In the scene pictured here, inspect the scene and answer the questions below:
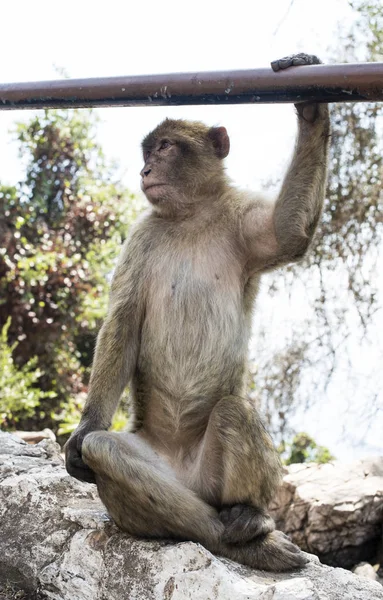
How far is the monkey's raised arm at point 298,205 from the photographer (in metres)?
3.57

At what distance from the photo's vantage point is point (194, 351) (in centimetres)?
391

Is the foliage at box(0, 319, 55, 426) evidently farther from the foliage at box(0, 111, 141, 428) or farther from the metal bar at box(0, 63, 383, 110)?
the metal bar at box(0, 63, 383, 110)

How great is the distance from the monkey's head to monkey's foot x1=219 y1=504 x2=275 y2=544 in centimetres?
163

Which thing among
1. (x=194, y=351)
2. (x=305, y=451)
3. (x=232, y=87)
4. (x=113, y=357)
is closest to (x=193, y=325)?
(x=194, y=351)

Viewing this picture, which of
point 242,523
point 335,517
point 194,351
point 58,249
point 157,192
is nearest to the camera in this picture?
point 242,523

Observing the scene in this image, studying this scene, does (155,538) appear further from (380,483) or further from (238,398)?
(380,483)

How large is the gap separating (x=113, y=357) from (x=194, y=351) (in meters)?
0.41

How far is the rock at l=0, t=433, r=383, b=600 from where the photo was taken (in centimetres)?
321

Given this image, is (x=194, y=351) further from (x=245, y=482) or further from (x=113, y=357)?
(x=245, y=482)

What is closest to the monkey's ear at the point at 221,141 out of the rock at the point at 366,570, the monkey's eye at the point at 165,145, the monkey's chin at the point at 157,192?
the monkey's eye at the point at 165,145

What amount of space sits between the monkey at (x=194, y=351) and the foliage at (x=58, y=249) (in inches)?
319

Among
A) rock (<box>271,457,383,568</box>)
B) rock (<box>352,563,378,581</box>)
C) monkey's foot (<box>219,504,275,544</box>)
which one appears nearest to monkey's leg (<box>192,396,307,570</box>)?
monkey's foot (<box>219,504,275,544</box>)

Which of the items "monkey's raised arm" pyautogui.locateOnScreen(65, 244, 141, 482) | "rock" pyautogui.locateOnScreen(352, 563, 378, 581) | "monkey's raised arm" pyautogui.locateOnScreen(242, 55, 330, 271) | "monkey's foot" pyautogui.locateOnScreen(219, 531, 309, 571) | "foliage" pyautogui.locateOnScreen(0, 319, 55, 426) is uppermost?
"monkey's raised arm" pyautogui.locateOnScreen(242, 55, 330, 271)

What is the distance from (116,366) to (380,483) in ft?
15.4
